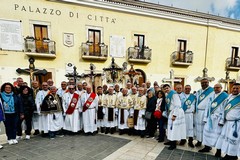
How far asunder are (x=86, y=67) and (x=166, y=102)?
363 inches

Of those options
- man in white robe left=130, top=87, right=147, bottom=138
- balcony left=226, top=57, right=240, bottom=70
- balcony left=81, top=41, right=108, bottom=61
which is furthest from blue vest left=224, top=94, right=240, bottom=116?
balcony left=226, top=57, right=240, bottom=70

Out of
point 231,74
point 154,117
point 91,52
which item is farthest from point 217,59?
point 154,117

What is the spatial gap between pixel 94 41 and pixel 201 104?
1062 centimetres

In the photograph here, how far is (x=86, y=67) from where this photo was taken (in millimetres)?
12680

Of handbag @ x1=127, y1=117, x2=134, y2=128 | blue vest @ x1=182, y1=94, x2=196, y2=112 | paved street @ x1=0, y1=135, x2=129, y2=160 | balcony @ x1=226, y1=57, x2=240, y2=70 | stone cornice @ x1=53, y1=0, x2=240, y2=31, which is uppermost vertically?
stone cornice @ x1=53, y1=0, x2=240, y2=31

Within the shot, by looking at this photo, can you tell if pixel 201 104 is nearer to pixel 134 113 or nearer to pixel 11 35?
pixel 134 113

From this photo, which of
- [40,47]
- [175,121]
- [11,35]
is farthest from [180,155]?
[11,35]

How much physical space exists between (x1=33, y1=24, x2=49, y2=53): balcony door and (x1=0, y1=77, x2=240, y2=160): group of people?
691cm

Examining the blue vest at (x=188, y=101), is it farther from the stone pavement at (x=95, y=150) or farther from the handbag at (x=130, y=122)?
the handbag at (x=130, y=122)

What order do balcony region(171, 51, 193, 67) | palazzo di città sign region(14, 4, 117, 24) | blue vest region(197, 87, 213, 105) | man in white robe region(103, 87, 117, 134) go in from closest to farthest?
blue vest region(197, 87, 213, 105) < man in white robe region(103, 87, 117, 134) < palazzo di città sign region(14, 4, 117, 24) < balcony region(171, 51, 193, 67)

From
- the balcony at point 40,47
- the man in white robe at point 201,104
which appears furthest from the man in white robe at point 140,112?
the balcony at point 40,47

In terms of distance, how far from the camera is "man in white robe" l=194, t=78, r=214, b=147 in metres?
4.16

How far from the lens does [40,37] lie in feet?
38.2

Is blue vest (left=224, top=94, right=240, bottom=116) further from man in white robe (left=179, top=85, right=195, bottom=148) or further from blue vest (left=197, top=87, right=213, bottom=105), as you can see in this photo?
man in white robe (left=179, top=85, right=195, bottom=148)
